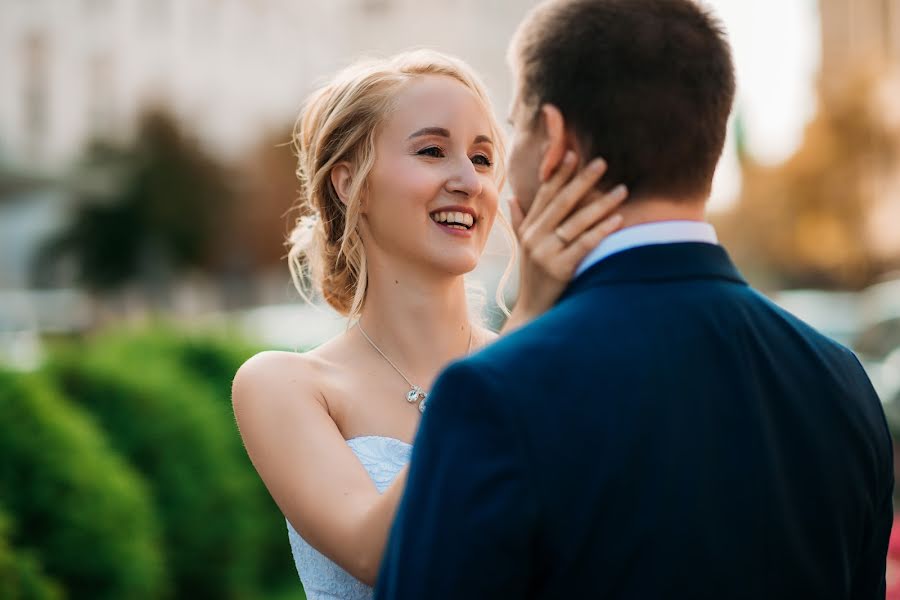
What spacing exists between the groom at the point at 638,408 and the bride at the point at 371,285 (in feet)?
2.68

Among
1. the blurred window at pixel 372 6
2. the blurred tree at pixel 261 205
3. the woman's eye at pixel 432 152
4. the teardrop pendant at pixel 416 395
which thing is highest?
the blurred window at pixel 372 6

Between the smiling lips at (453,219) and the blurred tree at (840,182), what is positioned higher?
the smiling lips at (453,219)

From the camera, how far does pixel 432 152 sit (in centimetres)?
295

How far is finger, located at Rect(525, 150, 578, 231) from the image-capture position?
5.73ft

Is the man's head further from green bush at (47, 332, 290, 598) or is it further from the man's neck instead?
green bush at (47, 332, 290, 598)

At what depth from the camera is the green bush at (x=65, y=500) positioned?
4.41 metres

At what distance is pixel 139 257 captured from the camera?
25.7 m

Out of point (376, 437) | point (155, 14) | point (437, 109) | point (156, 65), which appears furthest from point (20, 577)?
point (155, 14)

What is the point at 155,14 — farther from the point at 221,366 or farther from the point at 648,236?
the point at 648,236

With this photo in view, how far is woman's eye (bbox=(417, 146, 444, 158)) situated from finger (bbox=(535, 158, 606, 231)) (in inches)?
46.1

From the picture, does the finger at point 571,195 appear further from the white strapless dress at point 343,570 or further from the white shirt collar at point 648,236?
the white strapless dress at point 343,570

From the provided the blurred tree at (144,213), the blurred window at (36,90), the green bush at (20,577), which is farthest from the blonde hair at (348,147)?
the blurred window at (36,90)

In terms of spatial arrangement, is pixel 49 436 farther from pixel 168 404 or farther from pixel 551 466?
pixel 551 466

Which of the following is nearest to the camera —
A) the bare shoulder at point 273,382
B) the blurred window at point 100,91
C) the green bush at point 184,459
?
the bare shoulder at point 273,382
